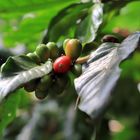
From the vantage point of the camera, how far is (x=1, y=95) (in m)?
0.78

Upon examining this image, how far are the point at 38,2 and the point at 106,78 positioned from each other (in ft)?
2.32

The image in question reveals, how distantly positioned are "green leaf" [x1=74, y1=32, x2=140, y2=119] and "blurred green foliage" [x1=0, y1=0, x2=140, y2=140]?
0.52ft

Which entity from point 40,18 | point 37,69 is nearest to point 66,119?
point 40,18

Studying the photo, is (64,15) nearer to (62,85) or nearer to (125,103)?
(62,85)

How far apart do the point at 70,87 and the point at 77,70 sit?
736 millimetres

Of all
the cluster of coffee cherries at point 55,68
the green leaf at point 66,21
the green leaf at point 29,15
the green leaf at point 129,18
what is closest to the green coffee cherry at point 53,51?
the cluster of coffee cherries at point 55,68

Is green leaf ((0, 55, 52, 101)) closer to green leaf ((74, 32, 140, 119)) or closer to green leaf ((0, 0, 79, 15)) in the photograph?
green leaf ((74, 32, 140, 119))

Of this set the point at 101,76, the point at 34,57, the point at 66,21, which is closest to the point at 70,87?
the point at 66,21

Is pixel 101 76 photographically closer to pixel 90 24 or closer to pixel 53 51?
pixel 53 51

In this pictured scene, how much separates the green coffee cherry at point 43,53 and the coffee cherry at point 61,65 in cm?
4

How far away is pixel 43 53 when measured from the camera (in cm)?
89

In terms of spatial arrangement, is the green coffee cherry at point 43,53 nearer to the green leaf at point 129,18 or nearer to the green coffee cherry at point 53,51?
the green coffee cherry at point 53,51

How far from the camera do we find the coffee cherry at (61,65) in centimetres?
84

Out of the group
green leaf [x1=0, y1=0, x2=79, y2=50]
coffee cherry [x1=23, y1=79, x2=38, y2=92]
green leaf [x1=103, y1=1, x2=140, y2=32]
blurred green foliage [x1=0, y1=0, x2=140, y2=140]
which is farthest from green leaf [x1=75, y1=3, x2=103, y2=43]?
green leaf [x1=103, y1=1, x2=140, y2=32]
